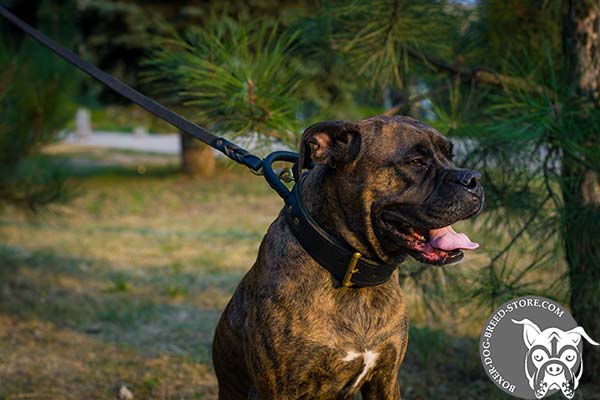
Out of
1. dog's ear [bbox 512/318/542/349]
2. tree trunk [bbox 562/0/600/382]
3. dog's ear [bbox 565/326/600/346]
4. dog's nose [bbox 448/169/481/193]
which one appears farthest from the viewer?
tree trunk [bbox 562/0/600/382]

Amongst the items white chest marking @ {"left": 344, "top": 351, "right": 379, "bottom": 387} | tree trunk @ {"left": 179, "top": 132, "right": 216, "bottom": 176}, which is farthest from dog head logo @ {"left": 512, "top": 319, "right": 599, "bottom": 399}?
tree trunk @ {"left": 179, "top": 132, "right": 216, "bottom": 176}

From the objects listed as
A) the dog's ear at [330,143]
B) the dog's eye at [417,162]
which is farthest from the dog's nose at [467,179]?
the dog's ear at [330,143]

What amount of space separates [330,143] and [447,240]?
1.44 ft

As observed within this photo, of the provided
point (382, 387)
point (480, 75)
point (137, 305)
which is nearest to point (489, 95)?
point (480, 75)

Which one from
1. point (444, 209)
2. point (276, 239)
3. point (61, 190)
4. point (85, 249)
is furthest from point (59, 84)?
point (444, 209)

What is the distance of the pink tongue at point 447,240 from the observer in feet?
7.28

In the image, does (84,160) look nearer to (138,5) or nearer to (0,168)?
(138,5)

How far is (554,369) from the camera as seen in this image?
3031 millimetres

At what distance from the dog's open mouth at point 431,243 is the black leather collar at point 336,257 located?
0.42ft

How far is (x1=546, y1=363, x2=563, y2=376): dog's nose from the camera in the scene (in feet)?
9.80

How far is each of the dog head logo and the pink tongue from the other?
0.85 m

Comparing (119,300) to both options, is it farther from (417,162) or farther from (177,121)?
(417,162)

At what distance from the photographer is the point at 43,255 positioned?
703 centimetres

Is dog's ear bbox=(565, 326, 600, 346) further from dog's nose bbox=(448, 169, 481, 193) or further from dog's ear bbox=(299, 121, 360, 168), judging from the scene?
Answer: dog's ear bbox=(299, 121, 360, 168)
